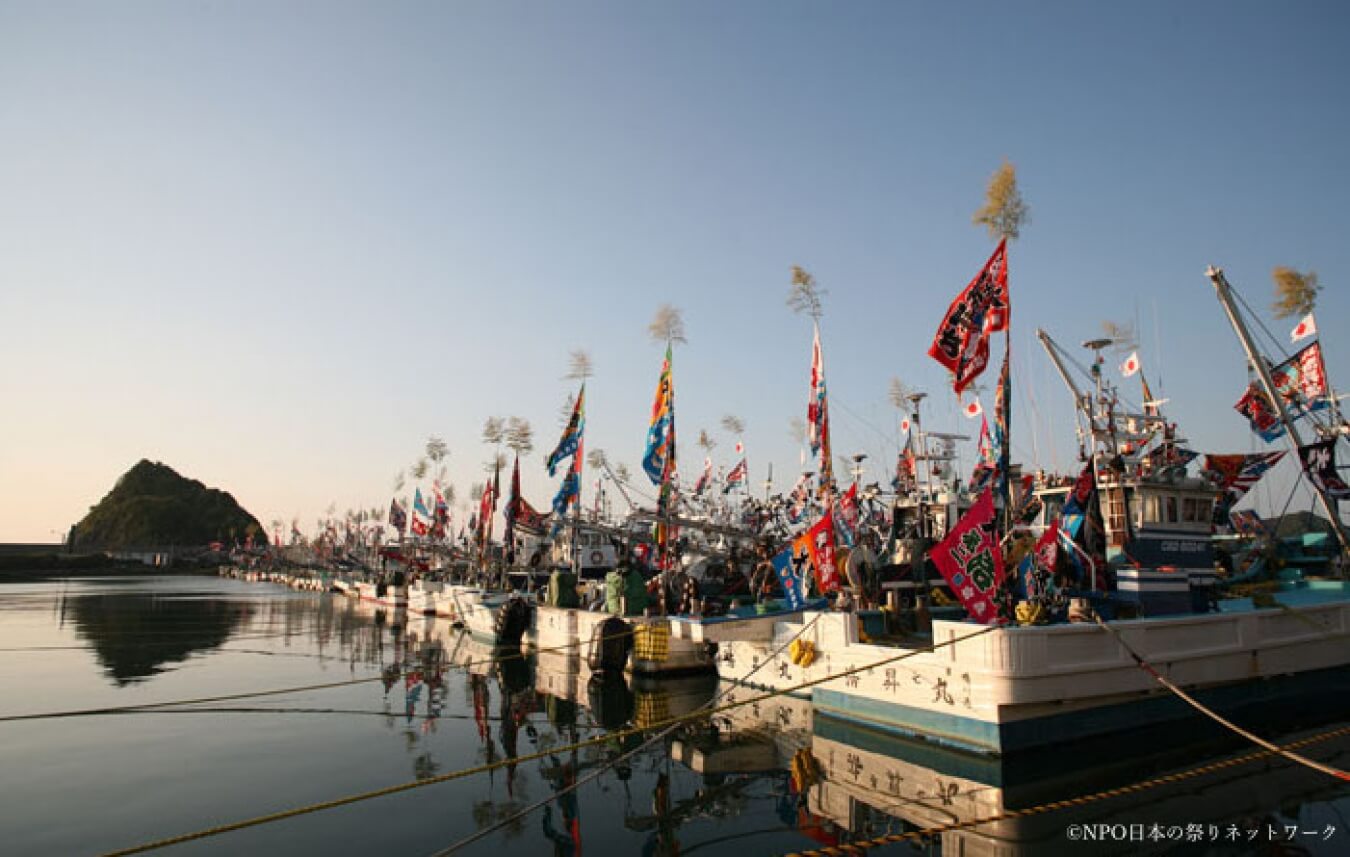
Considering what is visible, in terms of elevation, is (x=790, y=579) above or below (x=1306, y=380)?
below

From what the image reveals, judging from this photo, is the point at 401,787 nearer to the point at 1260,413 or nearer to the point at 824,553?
the point at 824,553

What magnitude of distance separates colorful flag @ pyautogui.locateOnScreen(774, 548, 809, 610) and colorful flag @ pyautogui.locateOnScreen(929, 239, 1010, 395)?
5.72 m

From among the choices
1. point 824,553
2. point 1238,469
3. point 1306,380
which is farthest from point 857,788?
point 1238,469

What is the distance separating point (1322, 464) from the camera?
20.8m

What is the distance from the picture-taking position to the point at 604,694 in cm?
2197

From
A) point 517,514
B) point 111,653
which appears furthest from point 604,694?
point 111,653

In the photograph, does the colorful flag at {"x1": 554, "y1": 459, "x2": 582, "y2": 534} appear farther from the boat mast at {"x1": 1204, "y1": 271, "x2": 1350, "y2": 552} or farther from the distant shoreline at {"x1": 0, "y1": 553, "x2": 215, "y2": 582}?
the distant shoreline at {"x1": 0, "y1": 553, "x2": 215, "y2": 582}

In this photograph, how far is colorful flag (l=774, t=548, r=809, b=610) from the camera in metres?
18.2

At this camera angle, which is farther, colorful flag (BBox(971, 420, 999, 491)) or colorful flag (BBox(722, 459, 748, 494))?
colorful flag (BBox(722, 459, 748, 494))

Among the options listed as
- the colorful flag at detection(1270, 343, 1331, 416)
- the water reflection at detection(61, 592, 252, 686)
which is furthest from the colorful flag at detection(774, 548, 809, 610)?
the water reflection at detection(61, 592, 252, 686)

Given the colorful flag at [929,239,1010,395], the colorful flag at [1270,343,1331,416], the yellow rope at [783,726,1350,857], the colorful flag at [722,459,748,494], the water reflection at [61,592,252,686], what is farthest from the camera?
the colorful flag at [722,459,748,494]

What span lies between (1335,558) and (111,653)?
49.2m

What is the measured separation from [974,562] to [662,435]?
49.3 feet

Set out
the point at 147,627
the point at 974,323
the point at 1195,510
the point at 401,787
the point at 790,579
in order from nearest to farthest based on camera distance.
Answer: the point at 401,787, the point at 974,323, the point at 790,579, the point at 1195,510, the point at 147,627
